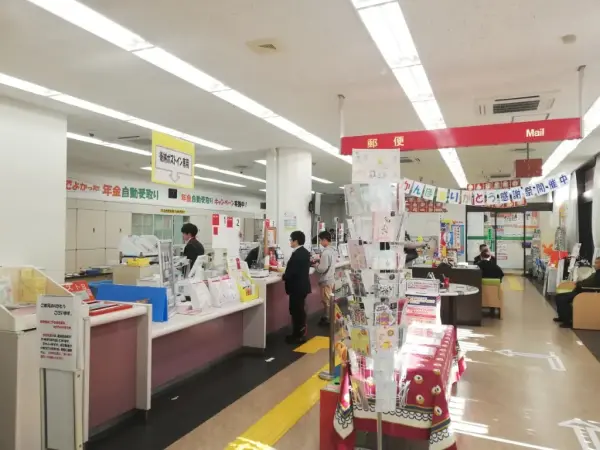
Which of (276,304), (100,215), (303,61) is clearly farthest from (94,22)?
(100,215)

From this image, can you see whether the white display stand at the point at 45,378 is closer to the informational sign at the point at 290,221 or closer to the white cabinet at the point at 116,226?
the informational sign at the point at 290,221

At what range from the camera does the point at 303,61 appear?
4.39 m

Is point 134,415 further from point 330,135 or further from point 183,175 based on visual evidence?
point 330,135

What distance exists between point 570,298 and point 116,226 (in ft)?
32.4

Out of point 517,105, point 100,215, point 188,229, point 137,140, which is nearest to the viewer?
point 517,105

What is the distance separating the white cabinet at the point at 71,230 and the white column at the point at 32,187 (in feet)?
12.2

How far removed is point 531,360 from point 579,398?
1278 mm

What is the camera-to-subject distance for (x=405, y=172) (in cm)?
1241

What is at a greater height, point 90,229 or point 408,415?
point 90,229

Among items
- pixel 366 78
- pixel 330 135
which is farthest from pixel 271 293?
pixel 366 78

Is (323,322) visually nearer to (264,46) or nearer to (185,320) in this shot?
(185,320)

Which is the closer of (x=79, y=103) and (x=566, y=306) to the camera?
(x=79, y=103)

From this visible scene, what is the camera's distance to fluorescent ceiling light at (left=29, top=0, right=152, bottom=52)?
11.0 ft

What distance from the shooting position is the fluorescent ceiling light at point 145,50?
3.42 m
